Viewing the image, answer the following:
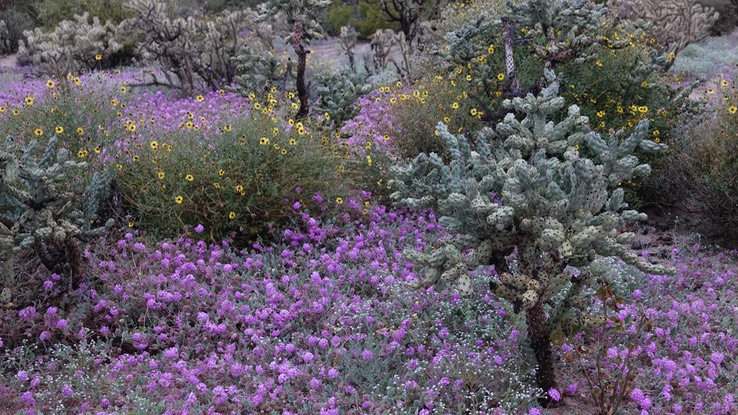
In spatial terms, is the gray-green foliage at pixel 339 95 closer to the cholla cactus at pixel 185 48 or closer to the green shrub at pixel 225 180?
the green shrub at pixel 225 180

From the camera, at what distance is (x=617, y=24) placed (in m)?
8.13

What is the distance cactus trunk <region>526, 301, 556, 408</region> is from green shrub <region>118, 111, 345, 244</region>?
8.58 feet

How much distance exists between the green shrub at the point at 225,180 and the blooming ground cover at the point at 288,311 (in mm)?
20

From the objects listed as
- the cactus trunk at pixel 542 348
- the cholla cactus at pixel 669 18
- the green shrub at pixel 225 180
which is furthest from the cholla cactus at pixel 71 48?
the cactus trunk at pixel 542 348

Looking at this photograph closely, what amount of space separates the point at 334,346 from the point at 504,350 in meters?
1.04

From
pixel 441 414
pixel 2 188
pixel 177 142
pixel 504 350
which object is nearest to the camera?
pixel 441 414

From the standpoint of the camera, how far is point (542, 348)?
3934 mm

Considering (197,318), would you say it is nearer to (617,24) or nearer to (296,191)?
(296,191)

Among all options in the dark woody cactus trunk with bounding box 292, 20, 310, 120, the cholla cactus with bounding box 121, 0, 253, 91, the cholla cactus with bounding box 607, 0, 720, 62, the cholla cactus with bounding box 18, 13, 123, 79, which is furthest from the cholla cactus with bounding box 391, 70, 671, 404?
the cholla cactus with bounding box 18, 13, 123, 79

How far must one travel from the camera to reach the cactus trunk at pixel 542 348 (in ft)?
12.8

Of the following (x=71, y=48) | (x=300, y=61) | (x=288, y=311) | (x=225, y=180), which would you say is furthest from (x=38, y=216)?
(x=71, y=48)

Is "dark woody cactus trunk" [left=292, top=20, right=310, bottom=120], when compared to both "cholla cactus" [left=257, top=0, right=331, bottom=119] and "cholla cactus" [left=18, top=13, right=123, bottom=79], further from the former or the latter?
"cholla cactus" [left=18, top=13, right=123, bottom=79]

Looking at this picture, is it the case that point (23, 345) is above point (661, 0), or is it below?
below

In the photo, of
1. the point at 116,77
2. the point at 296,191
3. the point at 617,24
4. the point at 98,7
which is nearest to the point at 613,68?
the point at 617,24
